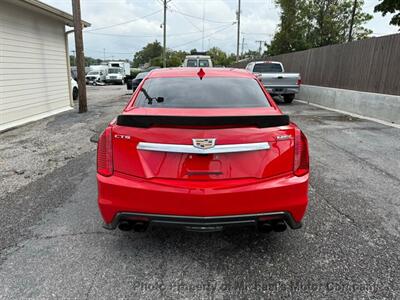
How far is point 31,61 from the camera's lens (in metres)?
11.1

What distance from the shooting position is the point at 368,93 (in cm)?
1115

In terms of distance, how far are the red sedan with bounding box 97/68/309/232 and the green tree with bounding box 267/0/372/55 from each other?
108ft

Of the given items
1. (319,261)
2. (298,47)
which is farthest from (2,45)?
(298,47)

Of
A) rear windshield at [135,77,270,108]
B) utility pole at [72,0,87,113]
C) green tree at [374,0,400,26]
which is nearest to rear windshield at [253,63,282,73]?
green tree at [374,0,400,26]

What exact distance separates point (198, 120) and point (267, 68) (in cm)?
1503

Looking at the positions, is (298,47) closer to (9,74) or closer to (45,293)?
(9,74)

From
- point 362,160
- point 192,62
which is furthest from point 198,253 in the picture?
point 192,62

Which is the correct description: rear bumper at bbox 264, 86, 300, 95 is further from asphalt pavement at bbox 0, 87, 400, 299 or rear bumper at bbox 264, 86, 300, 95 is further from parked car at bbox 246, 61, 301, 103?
asphalt pavement at bbox 0, 87, 400, 299

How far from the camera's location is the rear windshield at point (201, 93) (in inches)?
129

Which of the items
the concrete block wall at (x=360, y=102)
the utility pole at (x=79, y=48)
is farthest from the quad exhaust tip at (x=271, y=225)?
the utility pole at (x=79, y=48)

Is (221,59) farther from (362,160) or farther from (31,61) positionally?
(362,160)

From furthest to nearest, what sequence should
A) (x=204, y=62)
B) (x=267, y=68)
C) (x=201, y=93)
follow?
(x=204, y=62)
(x=267, y=68)
(x=201, y=93)

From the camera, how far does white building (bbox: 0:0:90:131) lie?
9578mm

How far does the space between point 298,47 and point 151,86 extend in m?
32.4
